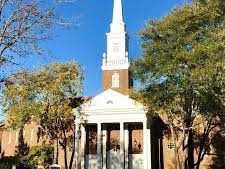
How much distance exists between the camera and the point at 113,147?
39906 millimetres

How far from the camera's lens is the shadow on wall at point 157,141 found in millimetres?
40128

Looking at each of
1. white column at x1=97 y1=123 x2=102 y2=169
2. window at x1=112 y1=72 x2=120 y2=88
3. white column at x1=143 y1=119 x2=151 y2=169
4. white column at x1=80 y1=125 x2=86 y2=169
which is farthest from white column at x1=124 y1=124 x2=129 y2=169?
window at x1=112 y1=72 x2=120 y2=88

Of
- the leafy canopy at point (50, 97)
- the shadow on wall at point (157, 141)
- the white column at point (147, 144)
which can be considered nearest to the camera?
the leafy canopy at point (50, 97)

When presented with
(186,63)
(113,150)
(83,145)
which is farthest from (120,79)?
(186,63)

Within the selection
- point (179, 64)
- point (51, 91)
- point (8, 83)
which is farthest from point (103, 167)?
point (8, 83)

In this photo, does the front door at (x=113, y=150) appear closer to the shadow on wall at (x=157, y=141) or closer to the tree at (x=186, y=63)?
the shadow on wall at (x=157, y=141)

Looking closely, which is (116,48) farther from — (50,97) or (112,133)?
(50,97)

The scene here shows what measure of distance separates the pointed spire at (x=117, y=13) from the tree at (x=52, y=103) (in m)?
21.7

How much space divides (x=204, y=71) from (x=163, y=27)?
4910 mm

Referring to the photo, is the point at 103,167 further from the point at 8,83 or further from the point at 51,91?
the point at 8,83

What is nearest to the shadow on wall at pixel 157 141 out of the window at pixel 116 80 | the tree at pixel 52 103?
the tree at pixel 52 103

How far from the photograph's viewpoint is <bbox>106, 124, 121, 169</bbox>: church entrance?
125 ft

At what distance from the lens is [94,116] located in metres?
38.4

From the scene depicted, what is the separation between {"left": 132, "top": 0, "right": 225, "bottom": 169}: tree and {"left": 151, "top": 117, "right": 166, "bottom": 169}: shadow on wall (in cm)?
913
